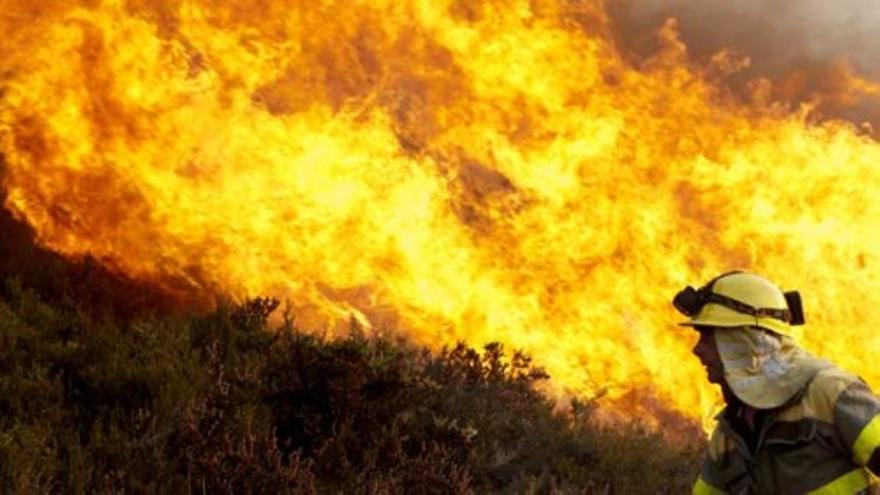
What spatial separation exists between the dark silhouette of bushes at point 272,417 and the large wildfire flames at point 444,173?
0.57 m

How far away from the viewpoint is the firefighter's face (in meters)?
3.64

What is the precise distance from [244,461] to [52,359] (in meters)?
1.80

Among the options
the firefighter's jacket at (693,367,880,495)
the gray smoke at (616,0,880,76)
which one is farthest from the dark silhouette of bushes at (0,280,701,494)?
the gray smoke at (616,0,880,76)

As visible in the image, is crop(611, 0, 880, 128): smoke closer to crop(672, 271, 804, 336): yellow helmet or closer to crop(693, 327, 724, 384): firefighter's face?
crop(672, 271, 804, 336): yellow helmet

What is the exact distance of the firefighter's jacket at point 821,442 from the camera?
311 centimetres

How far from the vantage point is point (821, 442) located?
3.27m

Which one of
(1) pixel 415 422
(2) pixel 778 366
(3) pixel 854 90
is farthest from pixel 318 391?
(3) pixel 854 90

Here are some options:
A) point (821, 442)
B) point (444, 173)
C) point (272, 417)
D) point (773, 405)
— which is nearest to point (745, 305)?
point (773, 405)

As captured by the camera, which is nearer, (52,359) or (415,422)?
(52,359)

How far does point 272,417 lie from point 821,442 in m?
3.69

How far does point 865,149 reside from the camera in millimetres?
9289

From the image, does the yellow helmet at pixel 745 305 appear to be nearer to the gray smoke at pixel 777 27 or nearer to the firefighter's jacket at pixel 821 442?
the firefighter's jacket at pixel 821 442

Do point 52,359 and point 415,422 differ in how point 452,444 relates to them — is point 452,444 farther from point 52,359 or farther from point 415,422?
point 52,359

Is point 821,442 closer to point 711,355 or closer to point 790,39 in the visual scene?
point 711,355
